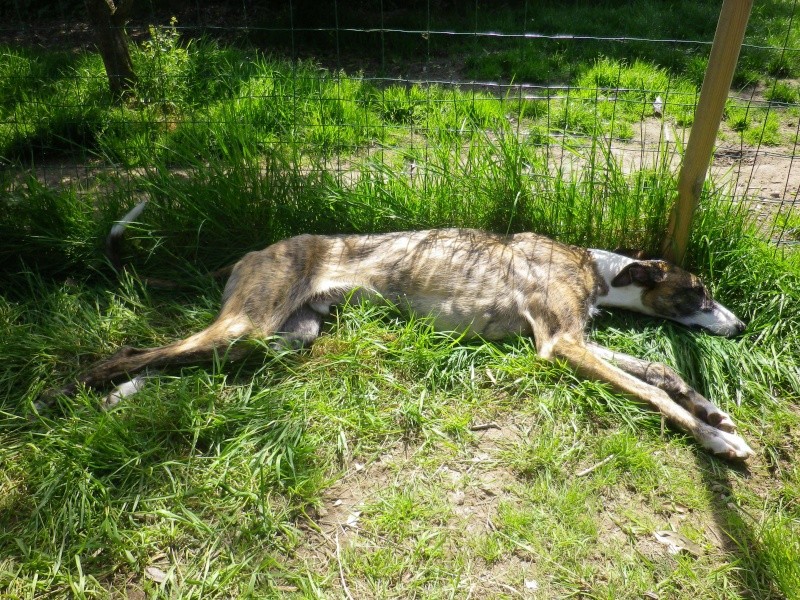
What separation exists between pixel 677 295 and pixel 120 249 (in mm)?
3547

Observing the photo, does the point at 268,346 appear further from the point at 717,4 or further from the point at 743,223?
the point at 717,4

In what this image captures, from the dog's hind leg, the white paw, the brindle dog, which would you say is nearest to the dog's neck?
the brindle dog

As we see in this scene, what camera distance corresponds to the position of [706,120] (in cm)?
425

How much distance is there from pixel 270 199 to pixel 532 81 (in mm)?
3780

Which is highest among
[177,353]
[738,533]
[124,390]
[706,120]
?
[706,120]

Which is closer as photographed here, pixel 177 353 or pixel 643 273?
pixel 177 353

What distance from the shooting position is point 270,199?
491 centimetres

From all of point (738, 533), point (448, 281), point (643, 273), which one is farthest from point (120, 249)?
point (738, 533)

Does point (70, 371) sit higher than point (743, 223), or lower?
lower

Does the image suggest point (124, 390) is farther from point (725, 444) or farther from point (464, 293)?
point (725, 444)

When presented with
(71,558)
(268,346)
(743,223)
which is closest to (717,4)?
(743,223)

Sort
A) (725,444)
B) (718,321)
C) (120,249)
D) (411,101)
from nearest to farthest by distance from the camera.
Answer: (725,444) < (718,321) < (120,249) < (411,101)

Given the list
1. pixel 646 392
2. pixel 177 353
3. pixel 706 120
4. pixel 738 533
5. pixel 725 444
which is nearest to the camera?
pixel 738 533

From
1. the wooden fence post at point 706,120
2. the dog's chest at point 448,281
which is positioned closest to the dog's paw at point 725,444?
the dog's chest at point 448,281
